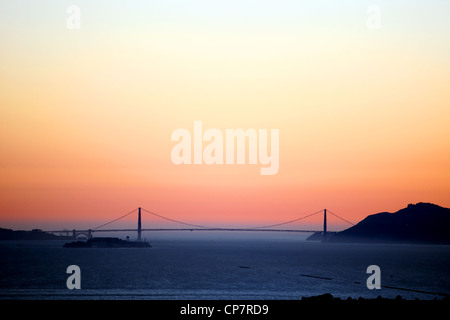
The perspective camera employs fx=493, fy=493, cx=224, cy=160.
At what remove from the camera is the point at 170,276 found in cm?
5762

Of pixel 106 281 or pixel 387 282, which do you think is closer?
pixel 106 281

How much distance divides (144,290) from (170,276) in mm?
14299
